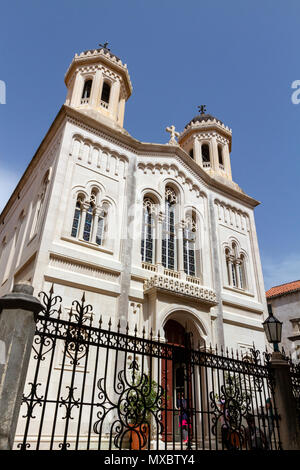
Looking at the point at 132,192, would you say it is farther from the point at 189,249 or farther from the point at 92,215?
the point at 189,249

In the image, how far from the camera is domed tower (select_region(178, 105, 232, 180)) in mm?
21266

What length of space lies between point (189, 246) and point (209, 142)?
9122 millimetres

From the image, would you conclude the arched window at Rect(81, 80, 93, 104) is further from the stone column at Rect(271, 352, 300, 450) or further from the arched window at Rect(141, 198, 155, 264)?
the stone column at Rect(271, 352, 300, 450)

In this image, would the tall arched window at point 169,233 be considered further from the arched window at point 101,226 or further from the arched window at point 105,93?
the arched window at point 105,93

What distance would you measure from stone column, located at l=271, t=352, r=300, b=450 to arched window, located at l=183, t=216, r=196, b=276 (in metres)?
8.03

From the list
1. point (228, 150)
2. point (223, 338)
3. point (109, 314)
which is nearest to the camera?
point (109, 314)

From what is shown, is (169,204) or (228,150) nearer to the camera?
(169,204)

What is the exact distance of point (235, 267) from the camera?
1764cm

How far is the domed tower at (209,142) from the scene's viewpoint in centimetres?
2127

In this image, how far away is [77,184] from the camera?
43.3 ft

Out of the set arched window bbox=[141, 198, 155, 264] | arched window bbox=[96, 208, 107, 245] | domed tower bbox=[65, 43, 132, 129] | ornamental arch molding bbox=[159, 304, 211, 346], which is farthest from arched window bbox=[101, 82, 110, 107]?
ornamental arch molding bbox=[159, 304, 211, 346]

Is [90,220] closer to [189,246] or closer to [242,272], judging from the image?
[189,246]

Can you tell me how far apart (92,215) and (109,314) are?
4041mm
